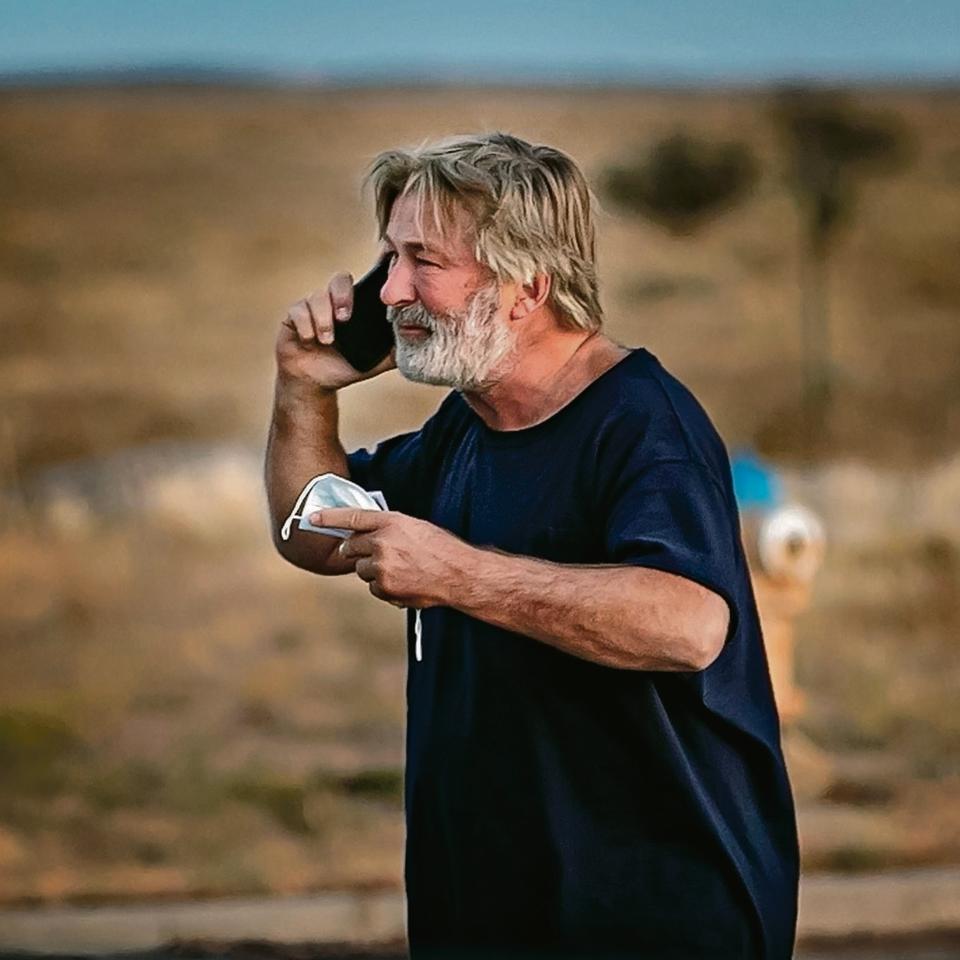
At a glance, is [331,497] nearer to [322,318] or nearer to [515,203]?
[322,318]

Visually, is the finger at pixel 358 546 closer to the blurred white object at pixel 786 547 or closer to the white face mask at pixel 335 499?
the white face mask at pixel 335 499

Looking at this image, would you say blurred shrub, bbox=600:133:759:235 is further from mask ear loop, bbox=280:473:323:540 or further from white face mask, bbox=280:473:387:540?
white face mask, bbox=280:473:387:540

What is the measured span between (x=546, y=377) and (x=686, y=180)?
15.9 metres

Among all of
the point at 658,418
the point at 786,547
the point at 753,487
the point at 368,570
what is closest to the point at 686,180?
the point at 753,487

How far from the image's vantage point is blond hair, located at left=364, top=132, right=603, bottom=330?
2.62 meters

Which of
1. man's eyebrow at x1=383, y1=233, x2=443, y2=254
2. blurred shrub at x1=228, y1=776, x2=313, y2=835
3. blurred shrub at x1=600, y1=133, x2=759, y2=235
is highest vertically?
blurred shrub at x1=600, y1=133, x2=759, y2=235

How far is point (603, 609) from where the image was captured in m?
2.31

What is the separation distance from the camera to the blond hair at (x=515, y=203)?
8.59 ft

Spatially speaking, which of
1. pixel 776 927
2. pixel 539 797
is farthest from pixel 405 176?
pixel 776 927

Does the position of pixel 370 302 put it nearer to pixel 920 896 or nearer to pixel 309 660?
pixel 920 896

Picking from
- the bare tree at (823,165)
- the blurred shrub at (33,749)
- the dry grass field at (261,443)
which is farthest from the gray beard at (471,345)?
the bare tree at (823,165)

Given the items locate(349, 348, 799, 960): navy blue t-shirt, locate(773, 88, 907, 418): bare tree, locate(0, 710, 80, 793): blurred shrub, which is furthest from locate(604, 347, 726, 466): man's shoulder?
locate(773, 88, 907, 418): bare tree

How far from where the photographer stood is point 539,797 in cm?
253

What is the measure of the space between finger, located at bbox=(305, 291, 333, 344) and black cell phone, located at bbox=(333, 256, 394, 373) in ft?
0.03
